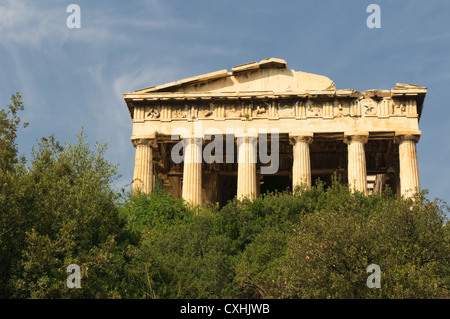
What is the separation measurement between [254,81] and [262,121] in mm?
2613

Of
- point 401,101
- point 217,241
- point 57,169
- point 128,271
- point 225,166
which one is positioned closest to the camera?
point 128,271

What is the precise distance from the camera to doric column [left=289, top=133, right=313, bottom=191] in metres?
41.2

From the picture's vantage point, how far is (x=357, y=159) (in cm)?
4156

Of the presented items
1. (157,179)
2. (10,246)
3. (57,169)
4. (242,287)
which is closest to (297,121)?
(157,179)

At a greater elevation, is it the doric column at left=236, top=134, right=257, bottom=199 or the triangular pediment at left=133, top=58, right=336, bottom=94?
the triangular pediment at left=133, top=58, right=336, bottom=94

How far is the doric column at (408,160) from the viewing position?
4084cm

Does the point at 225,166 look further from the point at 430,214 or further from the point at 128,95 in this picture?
the point at 430,214

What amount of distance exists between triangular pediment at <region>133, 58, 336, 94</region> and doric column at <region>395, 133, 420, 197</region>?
4.84 meters

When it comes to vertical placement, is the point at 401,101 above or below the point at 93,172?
above

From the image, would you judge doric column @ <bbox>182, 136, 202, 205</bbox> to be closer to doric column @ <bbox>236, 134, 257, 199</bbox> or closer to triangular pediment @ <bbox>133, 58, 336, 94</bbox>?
doric column @ <bbox>236, 134, 257, 199</bbox>

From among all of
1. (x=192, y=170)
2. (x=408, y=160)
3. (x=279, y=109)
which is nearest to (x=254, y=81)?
(x=279, y=109)

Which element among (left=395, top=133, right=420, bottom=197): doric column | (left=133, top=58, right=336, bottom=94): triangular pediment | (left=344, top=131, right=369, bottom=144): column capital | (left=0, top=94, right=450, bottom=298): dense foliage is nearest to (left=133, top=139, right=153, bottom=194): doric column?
(left=133, top=58, right=336, bottom=94): triangular pediment
